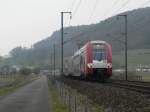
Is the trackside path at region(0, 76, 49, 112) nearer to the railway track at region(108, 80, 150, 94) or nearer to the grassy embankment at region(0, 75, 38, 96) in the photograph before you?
the railway track at region(108, 80, 150, 94)

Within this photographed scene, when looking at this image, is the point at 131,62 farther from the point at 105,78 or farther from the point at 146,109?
the point at 146,109

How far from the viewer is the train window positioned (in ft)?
168

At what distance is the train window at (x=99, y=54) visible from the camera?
51094mm

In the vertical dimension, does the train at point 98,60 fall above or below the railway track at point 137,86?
above

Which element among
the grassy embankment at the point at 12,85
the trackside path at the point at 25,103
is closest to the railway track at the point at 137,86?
the trackside path at the point at 25,103

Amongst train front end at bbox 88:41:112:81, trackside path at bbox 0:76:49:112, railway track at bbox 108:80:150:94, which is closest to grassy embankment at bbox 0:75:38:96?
trackside path at bbox 0:76:49:112

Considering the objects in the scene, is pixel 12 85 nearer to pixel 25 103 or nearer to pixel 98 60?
pixel 98 60

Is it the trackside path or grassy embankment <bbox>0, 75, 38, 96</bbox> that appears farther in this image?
grassy embankment <bbox>0, 75, 38, 96</bbox>

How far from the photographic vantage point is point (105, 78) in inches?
2062

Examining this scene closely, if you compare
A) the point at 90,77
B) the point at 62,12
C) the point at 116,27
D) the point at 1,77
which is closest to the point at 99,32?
the point at 116,27

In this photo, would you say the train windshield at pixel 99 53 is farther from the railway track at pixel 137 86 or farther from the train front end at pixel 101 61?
the railway track at pixel 137 86

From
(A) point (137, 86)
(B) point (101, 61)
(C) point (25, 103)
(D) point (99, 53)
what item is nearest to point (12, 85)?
(D) point (99, 53)

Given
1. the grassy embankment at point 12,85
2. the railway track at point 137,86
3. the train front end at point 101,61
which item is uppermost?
the train front end at point 101,61

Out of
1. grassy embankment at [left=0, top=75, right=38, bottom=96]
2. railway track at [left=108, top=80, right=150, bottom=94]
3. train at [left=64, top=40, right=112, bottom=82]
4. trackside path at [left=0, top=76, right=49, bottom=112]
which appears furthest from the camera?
grassy embankment at [left=0, top=75, right=38, bottom=96]
